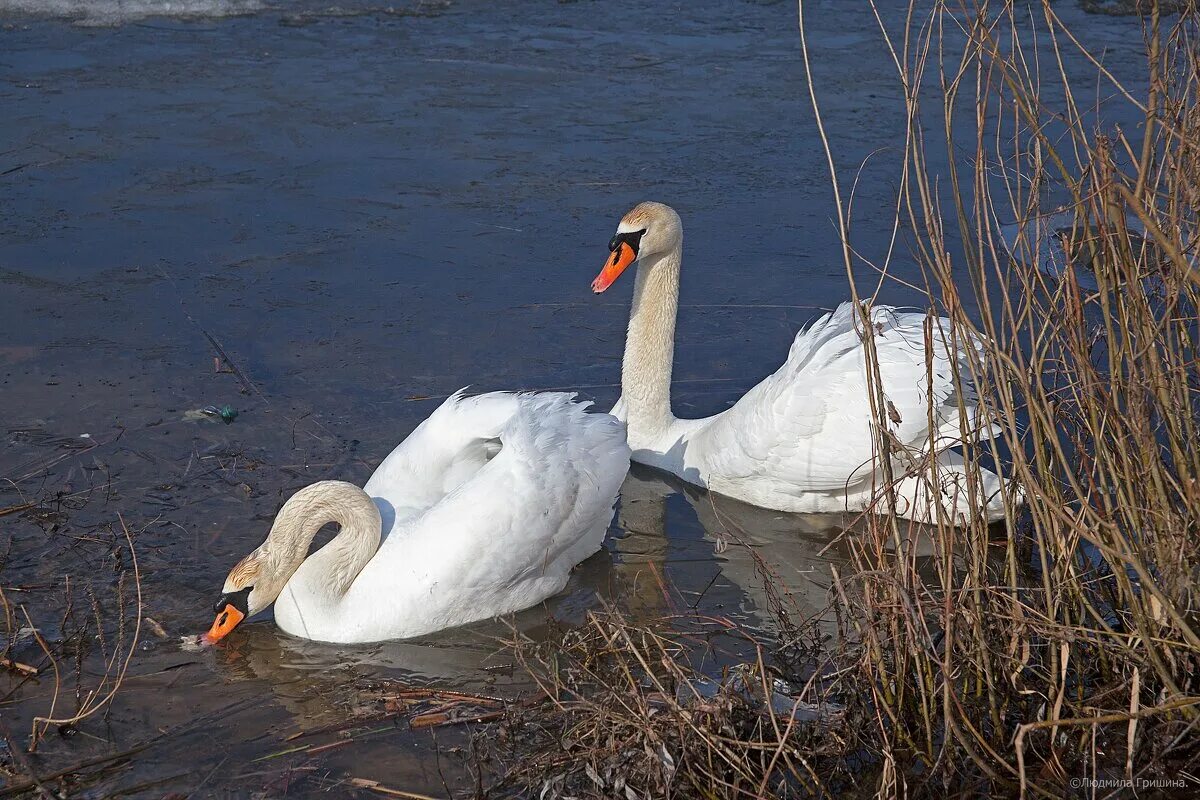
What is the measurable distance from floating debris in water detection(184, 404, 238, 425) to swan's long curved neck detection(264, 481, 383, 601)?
1.47 metres

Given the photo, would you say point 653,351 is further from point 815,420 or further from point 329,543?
point 329,543

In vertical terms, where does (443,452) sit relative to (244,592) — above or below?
above

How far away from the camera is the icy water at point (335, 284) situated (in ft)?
14.5

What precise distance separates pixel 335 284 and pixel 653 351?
2.17 metres

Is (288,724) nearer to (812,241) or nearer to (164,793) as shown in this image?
(164,793)

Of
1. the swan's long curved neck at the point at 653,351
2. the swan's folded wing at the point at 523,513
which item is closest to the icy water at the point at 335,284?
the swan's folded wing at the point at 523,513

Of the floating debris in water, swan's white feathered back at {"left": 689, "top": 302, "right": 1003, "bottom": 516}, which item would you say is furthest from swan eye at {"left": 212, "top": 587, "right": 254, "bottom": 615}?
swan's white feathered back at {"left": 689, "top": 302, "right": 1003, "bottom": 516}

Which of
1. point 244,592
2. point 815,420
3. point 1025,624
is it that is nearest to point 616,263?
point 815,420

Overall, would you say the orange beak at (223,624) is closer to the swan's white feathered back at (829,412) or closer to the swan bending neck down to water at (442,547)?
the swan bending neck down to water at (442,547)

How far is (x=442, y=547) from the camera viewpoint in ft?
15.1

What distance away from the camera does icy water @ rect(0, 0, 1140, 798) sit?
443 cm

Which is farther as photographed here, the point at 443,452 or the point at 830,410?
the point at 830,410

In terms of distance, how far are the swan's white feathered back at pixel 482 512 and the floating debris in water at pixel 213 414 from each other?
1034 mm

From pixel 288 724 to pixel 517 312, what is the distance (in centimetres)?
354
